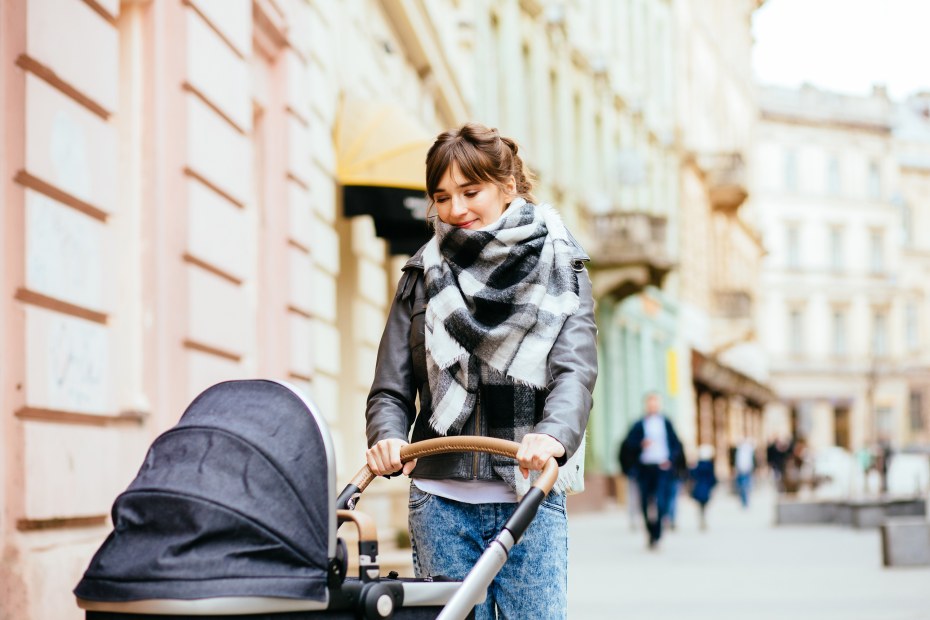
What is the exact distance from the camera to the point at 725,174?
44.2 meters

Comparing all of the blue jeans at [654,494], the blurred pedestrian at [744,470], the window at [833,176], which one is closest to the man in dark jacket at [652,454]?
the blue jeans at [654,494]

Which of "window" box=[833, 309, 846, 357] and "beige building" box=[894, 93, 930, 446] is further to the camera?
"beige building" box=[894, 93, 930, 446]

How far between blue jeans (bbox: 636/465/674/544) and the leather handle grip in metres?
13.6

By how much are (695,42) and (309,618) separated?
1643 inches

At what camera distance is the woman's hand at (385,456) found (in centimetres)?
359

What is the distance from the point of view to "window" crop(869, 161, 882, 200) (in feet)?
259

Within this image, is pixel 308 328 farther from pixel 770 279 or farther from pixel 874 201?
pixel 874 201

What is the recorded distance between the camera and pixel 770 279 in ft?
245

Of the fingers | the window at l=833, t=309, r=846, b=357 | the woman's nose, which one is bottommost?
the fingers

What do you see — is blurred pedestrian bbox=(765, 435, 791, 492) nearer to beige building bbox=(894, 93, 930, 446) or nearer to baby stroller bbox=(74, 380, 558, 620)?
baby stroller bbox=(74, 380, 558, 620)

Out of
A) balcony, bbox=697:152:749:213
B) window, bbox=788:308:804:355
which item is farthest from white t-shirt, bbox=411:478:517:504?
window, bbox=788:308:804:355

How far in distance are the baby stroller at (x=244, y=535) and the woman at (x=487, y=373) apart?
377mm

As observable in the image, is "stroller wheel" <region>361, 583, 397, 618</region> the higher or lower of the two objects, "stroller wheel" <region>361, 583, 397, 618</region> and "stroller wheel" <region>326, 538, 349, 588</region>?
the lower

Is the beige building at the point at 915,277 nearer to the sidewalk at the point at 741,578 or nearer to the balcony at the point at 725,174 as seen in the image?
the balcony at the point at 725,174
